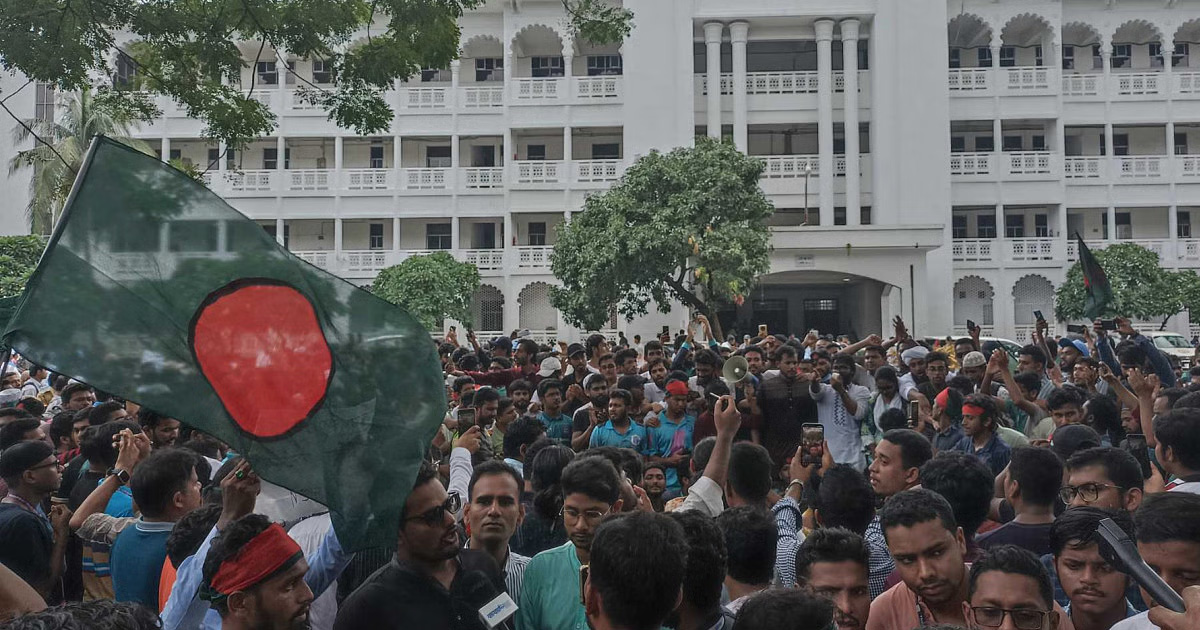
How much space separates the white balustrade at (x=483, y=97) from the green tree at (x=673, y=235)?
1033 centimetres

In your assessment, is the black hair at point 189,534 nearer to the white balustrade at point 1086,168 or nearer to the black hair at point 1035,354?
the black hair at point 1035,354

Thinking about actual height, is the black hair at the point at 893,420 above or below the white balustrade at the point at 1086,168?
below

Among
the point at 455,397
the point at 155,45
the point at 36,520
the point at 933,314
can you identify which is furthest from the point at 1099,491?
the point at 933,314

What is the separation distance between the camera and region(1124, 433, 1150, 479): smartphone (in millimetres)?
6141

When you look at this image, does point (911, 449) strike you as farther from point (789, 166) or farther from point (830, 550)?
point (789, 166)

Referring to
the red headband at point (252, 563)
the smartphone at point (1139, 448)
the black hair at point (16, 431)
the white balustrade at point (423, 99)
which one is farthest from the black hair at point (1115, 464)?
the white balustrade at point (423, 99)

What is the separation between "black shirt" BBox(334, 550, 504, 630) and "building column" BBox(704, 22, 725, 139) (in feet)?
102

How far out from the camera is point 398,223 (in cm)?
3528

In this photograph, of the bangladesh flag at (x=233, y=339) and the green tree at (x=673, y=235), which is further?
the green tree at (x=673, y=235)

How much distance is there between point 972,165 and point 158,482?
111 feet

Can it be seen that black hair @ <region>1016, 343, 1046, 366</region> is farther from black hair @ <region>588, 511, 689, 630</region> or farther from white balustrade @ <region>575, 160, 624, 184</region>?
white balustrade @ <region>575, 160, 624, 184</region>

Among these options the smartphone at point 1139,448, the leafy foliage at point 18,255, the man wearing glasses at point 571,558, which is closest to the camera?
the man wearing glasses at point 571,558

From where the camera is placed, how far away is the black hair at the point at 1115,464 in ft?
13.5

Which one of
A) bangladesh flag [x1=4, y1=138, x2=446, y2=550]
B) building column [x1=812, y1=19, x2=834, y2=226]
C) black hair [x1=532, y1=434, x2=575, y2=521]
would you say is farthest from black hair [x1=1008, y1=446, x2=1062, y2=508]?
building column [x1=812, y1=19, x2=834, y2=226]
